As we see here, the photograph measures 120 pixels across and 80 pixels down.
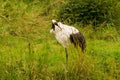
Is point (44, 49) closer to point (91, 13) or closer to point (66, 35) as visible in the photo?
point (66, 35)

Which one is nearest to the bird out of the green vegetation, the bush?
the green vegetation

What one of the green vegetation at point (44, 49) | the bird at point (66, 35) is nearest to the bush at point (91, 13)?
the green vegetation at point (44, 49)

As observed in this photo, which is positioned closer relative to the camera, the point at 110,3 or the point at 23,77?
the point at 23,77

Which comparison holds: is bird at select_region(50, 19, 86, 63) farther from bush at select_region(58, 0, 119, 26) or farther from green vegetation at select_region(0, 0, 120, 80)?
bush at select_region(58, 0, 119, 26)

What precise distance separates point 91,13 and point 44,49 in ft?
6.04

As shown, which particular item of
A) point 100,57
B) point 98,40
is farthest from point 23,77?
point 98,40

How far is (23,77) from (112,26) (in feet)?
10.1

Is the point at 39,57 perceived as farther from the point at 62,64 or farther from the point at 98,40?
the point at 98,40

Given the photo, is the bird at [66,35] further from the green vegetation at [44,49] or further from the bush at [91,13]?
the bush at [91,13]

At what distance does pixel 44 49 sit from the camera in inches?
310

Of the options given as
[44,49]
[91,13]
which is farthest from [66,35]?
[91,13]

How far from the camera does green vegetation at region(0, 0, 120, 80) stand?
673 centimetres

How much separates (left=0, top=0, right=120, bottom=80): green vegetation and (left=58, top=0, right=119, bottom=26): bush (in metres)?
0.27

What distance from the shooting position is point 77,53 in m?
6.75
